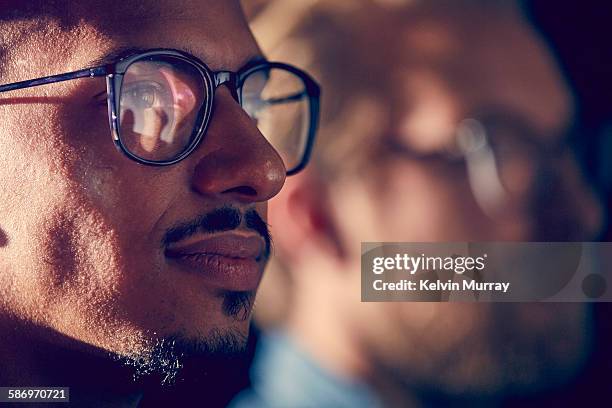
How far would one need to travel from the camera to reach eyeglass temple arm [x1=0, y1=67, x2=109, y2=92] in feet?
2.45

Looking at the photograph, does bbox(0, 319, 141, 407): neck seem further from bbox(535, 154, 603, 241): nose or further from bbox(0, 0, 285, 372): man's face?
bbox(535, 154, 603, 241): nose

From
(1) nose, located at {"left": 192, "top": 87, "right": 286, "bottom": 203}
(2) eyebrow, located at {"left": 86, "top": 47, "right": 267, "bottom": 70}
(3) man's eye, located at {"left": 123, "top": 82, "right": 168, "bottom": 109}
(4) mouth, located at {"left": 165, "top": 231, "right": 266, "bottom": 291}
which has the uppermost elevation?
(2) eyebrow, located at {"left": 86, "top": 47, "right": 267, "bottom": 70}

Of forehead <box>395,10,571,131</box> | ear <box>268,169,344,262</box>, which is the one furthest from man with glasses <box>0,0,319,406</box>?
forehead <box>395,10,571,131</box>

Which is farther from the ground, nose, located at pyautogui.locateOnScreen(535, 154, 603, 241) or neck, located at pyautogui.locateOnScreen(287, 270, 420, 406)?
nose, located at pyautogui.locateOnScreen(535, 154, 603, 241)

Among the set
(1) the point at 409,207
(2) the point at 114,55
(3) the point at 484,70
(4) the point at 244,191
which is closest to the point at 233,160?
A: (4) the point at 244,191

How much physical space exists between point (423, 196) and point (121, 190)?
1.35ft

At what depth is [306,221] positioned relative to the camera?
1.00 meters

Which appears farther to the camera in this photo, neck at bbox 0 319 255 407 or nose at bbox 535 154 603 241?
nose at bbox 535 154 603 241

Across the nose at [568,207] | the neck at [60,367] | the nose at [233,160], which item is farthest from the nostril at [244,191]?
the nose at [568,207]

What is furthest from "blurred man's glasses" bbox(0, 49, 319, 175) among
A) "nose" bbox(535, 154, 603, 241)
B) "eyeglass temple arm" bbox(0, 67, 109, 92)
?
"nose" bbox(535, 154, 603, 241)

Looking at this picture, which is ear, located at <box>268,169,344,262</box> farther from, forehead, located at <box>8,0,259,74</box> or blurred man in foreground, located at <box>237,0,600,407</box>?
forehead, located at <box>8,0,259,74</box>

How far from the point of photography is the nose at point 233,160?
0.78 meters

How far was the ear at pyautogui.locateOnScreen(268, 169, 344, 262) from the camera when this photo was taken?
0.97 meters

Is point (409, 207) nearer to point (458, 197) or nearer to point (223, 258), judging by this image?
point (458, 197)
